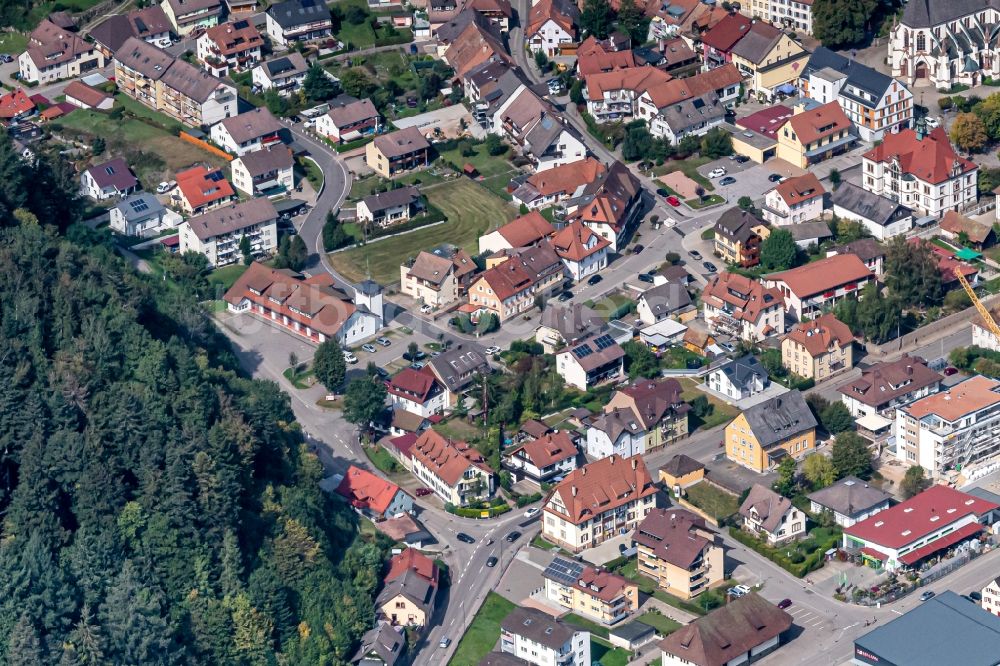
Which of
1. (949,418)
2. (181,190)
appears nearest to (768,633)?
(949,418)

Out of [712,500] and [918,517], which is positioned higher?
[918,517]

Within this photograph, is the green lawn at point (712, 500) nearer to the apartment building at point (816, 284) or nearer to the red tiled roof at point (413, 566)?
the red tiled roof at point (413, 566)

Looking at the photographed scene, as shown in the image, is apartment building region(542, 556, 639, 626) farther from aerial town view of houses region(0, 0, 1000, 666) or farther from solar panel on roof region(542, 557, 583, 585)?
aerial town view of houses region(0, 0, 1000, 666)

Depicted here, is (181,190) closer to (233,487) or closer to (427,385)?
(427,385)

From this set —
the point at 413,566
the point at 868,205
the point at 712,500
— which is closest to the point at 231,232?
the point at 413,566

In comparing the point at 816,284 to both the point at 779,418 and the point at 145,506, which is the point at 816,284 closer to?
the point at 779,418

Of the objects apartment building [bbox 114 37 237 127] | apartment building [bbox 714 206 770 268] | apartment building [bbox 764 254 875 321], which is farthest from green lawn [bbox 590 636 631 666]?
apartment building [bbox 114 37 237 127]
